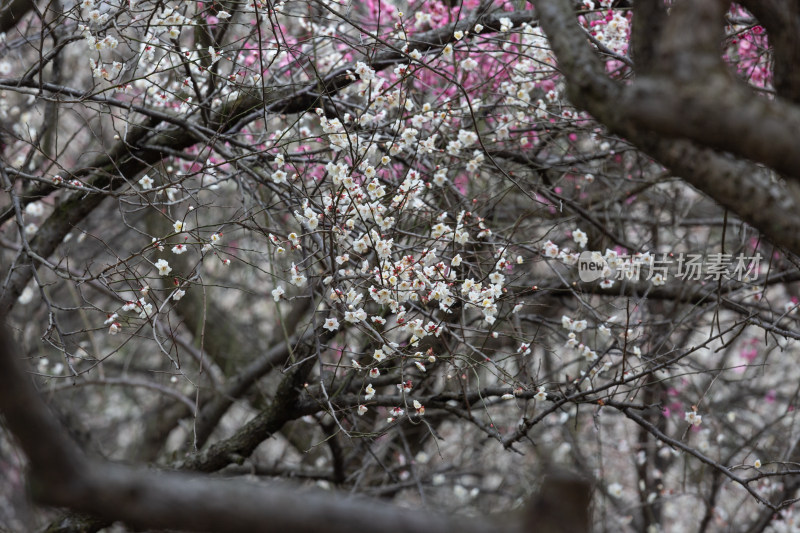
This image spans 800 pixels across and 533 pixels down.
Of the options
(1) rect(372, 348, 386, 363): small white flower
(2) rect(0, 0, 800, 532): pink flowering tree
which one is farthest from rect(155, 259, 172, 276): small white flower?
(1) rect(372, 348, 386, 363): small white flower

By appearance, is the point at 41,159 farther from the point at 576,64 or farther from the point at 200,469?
the point at 576,64

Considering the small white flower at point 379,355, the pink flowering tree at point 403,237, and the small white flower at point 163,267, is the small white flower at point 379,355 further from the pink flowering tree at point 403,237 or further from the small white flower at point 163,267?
the small white flower at point 163,267

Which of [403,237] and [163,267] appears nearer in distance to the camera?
[163,267]

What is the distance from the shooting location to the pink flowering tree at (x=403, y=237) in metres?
1.58

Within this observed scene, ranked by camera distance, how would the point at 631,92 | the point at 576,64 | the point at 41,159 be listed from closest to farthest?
the point at 631,92
the point at 576,64
the point at 41,159

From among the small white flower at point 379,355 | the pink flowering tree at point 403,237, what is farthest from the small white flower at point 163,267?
the small white flower at point 379,355

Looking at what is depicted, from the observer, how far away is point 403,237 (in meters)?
3.92

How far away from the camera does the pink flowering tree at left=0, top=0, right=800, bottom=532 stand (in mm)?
1585

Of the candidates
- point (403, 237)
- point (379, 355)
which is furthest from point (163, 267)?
point (403, 237)

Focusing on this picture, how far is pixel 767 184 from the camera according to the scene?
171 cm

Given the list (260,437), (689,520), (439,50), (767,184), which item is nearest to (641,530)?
(689,520)

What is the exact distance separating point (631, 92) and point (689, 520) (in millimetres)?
8935

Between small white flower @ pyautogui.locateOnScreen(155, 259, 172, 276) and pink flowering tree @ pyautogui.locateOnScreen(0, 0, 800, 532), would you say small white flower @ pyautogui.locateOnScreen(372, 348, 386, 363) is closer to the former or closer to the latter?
pink flowering tree @ pyautogui.locateOnScreen(0, 0, 800, 532)

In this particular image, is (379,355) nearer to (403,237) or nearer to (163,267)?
(403,237)
